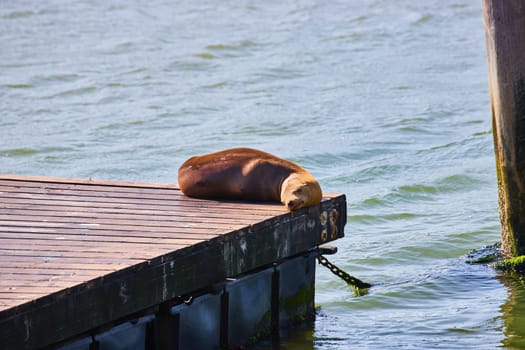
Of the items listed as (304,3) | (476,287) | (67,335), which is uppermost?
(304,3)

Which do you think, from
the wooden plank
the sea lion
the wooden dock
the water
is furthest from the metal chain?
the wooden plank

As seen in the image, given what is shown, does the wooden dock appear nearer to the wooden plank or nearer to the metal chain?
the wooden plank

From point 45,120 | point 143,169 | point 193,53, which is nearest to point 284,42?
point 193,53

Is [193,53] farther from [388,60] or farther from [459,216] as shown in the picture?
[459,216]

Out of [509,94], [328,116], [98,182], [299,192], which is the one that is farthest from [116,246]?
[328,116]

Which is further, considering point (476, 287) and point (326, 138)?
point (326, 138)

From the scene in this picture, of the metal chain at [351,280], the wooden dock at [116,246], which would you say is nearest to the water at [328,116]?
the metal chain at [351,280]

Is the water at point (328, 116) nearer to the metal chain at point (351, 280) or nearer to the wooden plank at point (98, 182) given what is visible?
the metal chain at point (351, 280)

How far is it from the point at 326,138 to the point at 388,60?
5.95 meters

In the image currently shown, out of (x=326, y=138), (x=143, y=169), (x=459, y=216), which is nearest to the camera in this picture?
(x=459, y=216)

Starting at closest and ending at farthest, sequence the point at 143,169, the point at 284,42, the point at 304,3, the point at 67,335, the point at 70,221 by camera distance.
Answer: the point at 67,335
the point at 70,221
the point at 143,169
the point at 284,42
the point at 304,3

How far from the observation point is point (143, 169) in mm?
13359

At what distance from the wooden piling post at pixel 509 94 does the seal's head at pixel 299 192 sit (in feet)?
5.80

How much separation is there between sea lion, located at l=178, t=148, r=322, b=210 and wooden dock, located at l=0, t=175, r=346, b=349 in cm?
10
